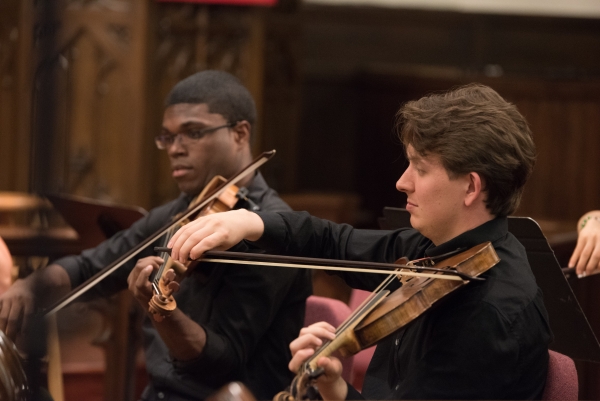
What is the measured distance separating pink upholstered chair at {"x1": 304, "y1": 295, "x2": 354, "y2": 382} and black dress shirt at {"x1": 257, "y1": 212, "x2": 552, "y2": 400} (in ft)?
1.58

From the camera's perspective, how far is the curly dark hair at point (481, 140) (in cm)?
160

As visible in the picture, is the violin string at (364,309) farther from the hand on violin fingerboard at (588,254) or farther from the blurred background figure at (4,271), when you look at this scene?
the blurred background figure at (4,271)

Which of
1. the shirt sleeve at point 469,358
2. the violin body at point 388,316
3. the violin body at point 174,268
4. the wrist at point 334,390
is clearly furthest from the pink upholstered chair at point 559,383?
the violin body at point 174,268

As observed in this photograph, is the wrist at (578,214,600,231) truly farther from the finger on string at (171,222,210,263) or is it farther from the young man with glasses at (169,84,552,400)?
the finger on string at (171,222,210,263)

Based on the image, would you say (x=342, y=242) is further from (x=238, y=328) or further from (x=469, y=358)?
(x=469, y=358)

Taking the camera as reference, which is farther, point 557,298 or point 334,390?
point 557,298

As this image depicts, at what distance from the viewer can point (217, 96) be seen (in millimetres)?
2348

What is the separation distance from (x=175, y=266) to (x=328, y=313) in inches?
20.6

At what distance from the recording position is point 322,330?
60.0 inches

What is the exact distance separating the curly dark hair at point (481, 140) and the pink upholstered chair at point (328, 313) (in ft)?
2.30

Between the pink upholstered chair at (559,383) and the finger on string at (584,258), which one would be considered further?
the finger on string at (584,258)

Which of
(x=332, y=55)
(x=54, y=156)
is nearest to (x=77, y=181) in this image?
(x=332, y=55)

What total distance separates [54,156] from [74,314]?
7.72ft

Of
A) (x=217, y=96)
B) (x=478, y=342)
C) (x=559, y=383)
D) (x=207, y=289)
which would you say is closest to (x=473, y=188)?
(x=478, y=342)
